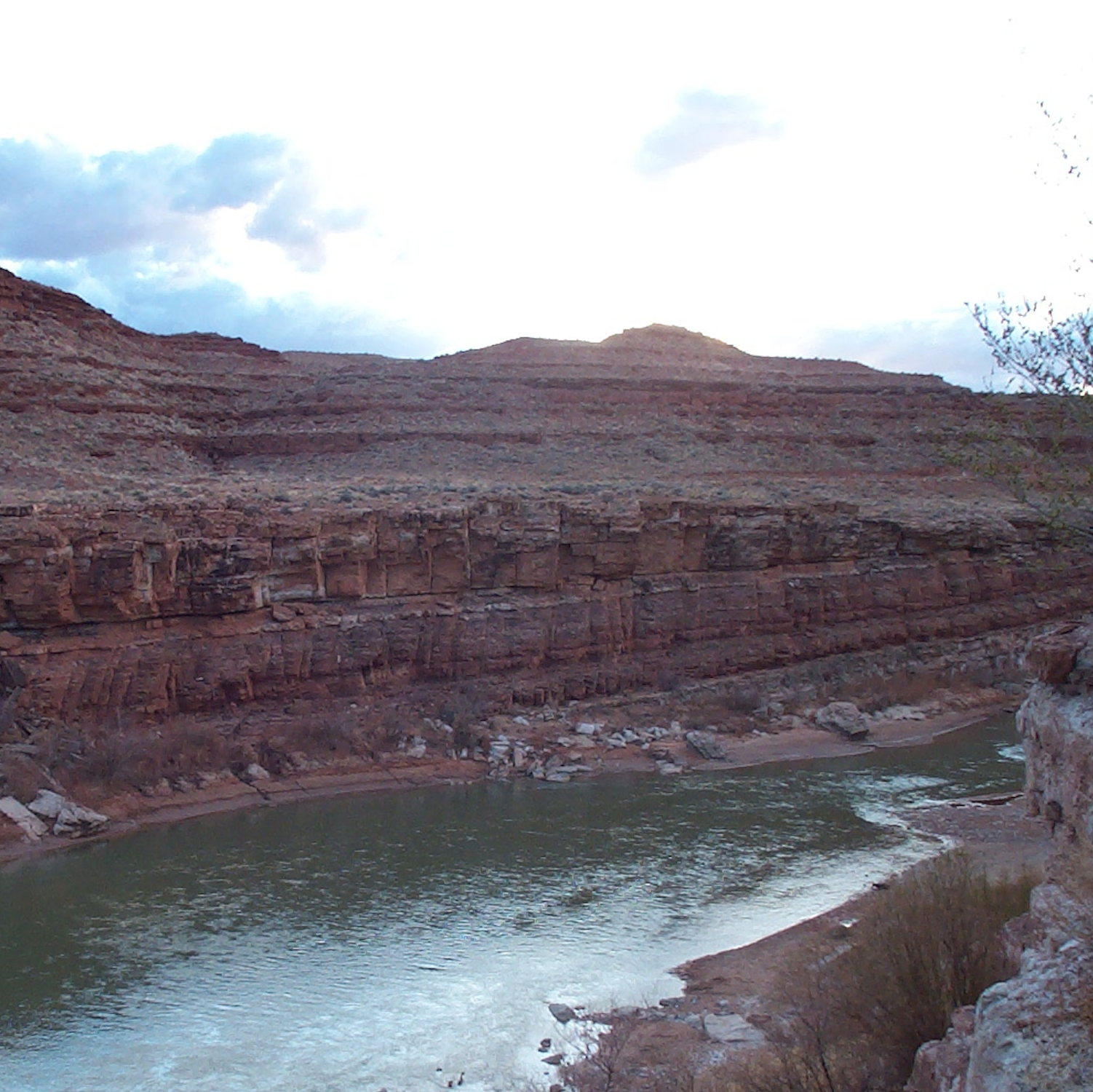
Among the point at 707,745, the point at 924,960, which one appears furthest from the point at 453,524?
the point at 924,960

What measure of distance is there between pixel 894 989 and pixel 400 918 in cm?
823

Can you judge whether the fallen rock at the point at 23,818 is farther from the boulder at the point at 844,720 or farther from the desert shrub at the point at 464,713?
the boulder at the point at 844,720

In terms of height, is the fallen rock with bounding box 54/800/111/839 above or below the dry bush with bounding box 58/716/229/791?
below

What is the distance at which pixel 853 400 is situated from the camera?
46438 millimetres

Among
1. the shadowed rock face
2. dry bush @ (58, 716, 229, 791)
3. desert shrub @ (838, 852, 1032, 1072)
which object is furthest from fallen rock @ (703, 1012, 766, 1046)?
dry bush @ (58, 716, 229, 791)

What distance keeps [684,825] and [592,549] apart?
937cm

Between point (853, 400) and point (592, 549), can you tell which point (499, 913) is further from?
point (853, 400)

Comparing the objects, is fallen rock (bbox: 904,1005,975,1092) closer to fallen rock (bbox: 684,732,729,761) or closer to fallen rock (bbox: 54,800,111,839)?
fallen rock (bbox: 54,800,111,839)

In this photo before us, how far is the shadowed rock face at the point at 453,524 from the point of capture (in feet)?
68.4

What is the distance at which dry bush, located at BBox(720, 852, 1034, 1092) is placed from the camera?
702 centimetres

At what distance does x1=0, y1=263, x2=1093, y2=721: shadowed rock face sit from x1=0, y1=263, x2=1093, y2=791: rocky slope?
7 centimetres

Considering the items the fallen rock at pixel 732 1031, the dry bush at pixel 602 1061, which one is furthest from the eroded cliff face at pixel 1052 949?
the fallen rock at pixel 732 1031

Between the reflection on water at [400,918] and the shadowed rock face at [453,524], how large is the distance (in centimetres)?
416

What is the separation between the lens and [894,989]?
7.46 metres
